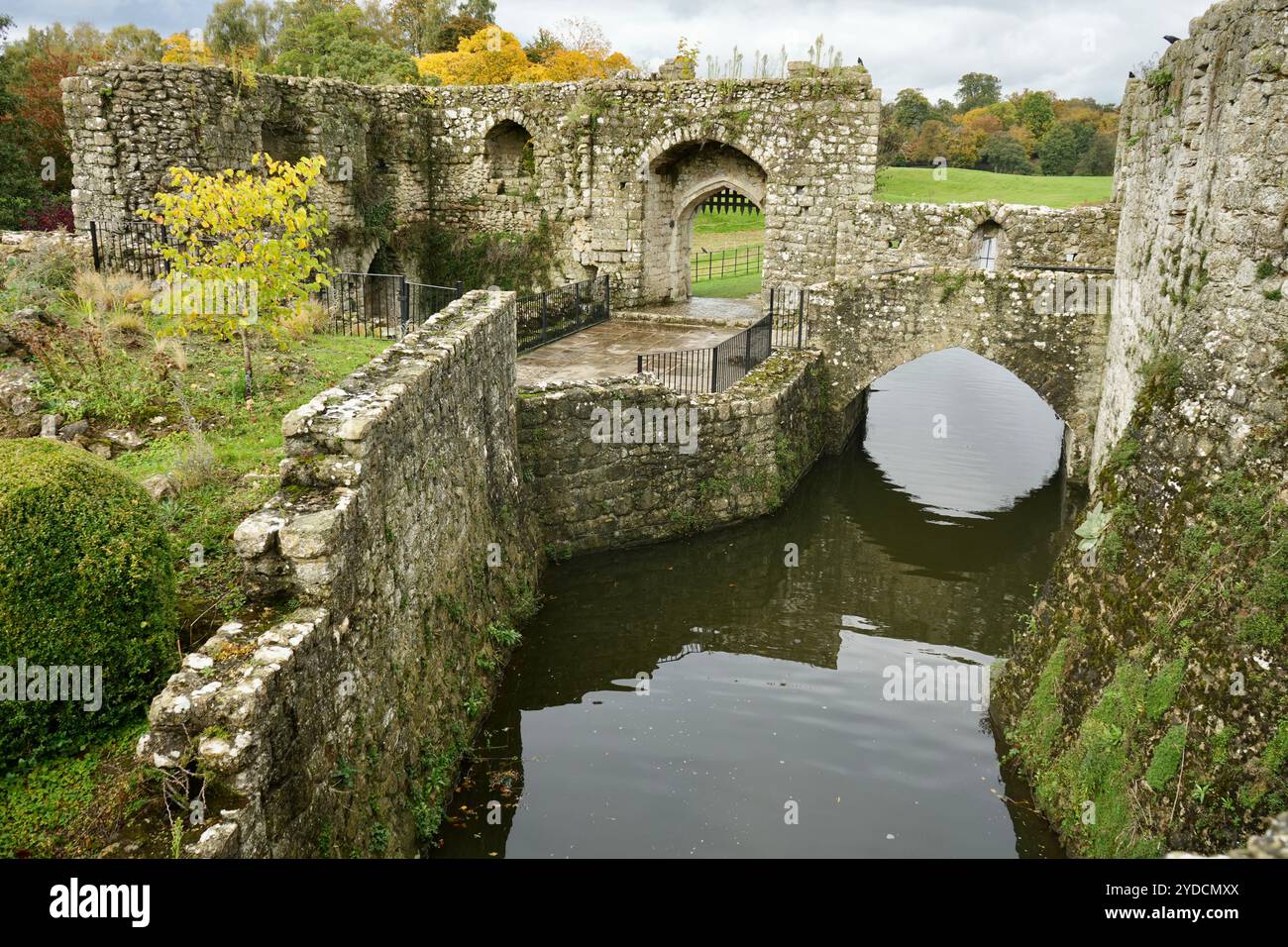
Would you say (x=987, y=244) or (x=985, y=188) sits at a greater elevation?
(x=985, y=188)

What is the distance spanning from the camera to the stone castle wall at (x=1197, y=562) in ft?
20.0

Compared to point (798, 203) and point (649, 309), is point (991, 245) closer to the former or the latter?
point (798, 203)

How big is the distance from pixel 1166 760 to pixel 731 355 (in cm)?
1012

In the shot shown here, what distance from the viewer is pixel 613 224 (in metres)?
20.5

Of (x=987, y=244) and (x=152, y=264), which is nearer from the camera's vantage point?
(x=152, y=264)

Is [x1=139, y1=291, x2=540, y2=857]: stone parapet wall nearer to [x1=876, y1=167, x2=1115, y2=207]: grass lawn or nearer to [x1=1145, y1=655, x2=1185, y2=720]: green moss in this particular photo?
[x1=1145, y1=655, x2=1185, y2=720]: green moss

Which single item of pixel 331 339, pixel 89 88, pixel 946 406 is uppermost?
pixel 89 88

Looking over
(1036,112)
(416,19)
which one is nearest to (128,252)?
(416,19)

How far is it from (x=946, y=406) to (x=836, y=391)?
528cm

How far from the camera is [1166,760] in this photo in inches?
248

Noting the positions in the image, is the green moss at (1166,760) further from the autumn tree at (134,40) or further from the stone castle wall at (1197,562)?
the autumn tree at (134,40)

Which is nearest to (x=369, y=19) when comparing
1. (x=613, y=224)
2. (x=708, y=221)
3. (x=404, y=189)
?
(x=708, y=221)

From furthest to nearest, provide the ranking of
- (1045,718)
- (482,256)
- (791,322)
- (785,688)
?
(482,256) < (791,322) < (785,688) < (1045,718)

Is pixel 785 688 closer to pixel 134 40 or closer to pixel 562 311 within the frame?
pixel 562 311
